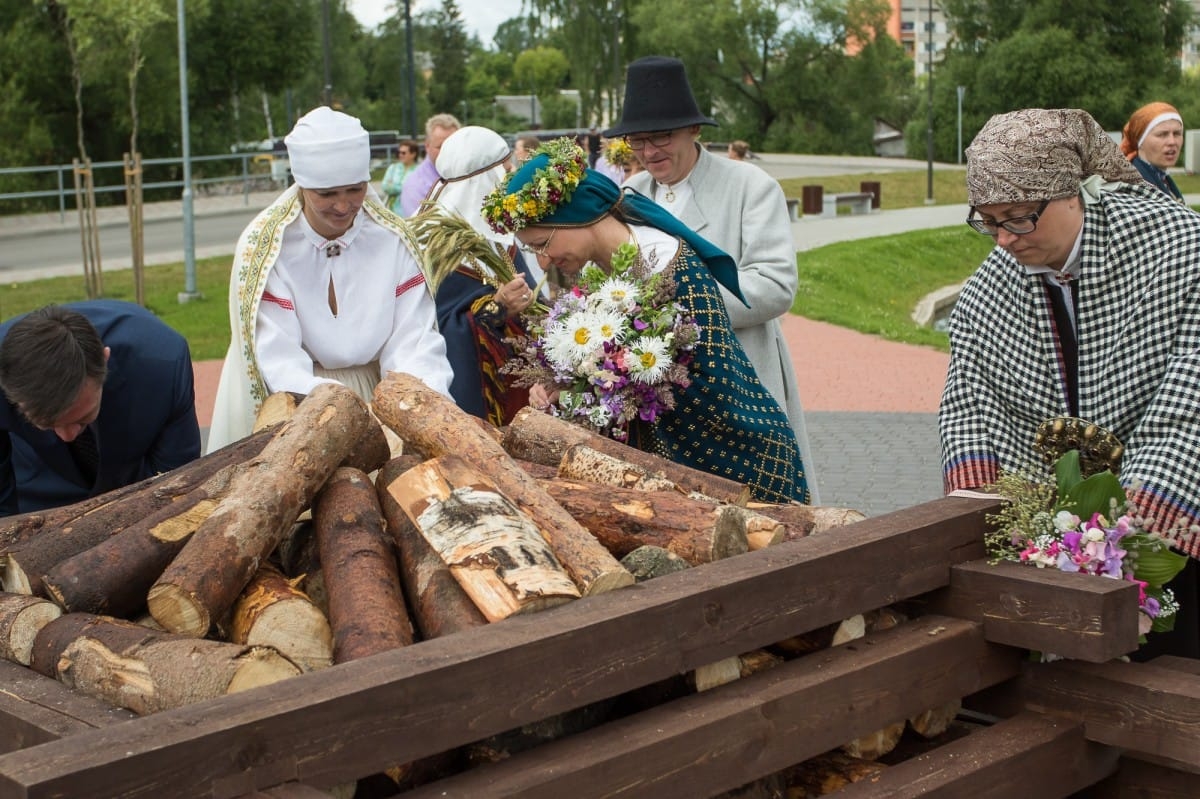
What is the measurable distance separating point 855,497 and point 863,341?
6.78m

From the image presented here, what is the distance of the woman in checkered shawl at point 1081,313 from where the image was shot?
10.3 ft

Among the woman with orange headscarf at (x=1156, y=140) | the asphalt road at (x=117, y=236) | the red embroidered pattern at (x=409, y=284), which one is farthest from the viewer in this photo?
the asphalt road at (x=117, y=236)

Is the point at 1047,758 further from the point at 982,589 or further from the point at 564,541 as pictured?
the point at 564,541

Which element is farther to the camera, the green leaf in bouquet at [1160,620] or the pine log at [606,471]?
the pine log at [606,471]

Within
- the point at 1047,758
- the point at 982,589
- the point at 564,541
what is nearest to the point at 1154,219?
the point at 982,589

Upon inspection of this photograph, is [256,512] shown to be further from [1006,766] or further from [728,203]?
[728,203]

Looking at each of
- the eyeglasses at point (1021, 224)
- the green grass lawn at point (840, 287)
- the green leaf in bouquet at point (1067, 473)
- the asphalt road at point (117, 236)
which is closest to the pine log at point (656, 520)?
the green leaf in bouquet at point (1067, 473)

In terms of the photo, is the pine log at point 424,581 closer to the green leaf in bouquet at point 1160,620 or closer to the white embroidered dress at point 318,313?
the white embroidered dress at point 318,313

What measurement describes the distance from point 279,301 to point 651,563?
178cm

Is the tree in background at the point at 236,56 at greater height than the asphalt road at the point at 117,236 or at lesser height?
greater

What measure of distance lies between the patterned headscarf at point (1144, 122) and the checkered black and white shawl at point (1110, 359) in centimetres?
525

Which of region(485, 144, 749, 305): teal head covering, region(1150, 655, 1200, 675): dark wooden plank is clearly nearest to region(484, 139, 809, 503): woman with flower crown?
region(485, 144, 749, 305): teal head covering

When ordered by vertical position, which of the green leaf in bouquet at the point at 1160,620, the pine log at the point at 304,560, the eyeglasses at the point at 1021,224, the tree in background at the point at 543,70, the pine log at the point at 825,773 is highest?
the tree in background at the point at 543,70

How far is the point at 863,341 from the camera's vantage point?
14.9m
